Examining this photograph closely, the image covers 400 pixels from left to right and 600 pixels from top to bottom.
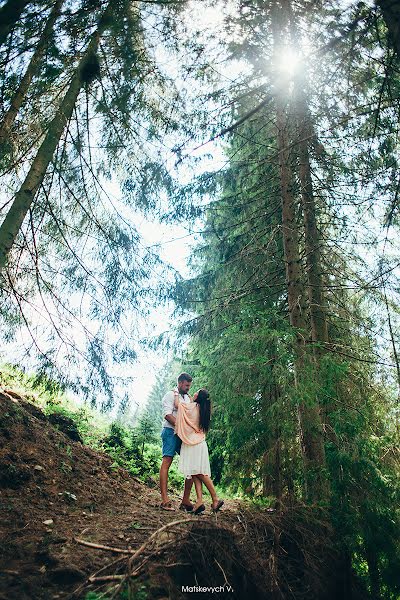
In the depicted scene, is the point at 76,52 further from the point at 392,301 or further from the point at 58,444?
the point at 392,301

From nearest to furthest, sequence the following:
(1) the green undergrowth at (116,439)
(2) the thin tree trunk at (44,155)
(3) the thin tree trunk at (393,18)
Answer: (3) the thin tree trunk at (393,18)
(2) the thin tree trunk at (44,155)
(1) the green undergrowth at (116,439)

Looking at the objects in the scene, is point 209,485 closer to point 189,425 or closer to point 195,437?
point 195,437

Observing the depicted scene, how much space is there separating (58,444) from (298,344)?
4001 mm

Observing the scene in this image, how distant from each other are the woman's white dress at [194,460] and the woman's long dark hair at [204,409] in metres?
0.24

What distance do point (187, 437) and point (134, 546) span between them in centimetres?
177

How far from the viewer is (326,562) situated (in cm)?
338

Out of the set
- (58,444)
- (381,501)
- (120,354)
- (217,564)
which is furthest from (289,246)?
(58,444)

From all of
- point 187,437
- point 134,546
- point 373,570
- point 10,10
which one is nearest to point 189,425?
point 187,437

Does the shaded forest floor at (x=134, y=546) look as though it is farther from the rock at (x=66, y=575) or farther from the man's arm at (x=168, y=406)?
the man's arm at (x=168, y=406)

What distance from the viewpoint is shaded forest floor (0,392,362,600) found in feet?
8.32

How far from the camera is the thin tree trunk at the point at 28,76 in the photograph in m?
4.15

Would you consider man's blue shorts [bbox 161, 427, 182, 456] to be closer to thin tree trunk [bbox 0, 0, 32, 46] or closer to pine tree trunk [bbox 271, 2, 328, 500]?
pine tree trunk [bbox 271, 2, 328, 500]

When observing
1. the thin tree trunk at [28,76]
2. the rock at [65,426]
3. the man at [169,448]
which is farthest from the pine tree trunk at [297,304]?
the rock at [65,426]

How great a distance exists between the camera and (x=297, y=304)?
5375mm
